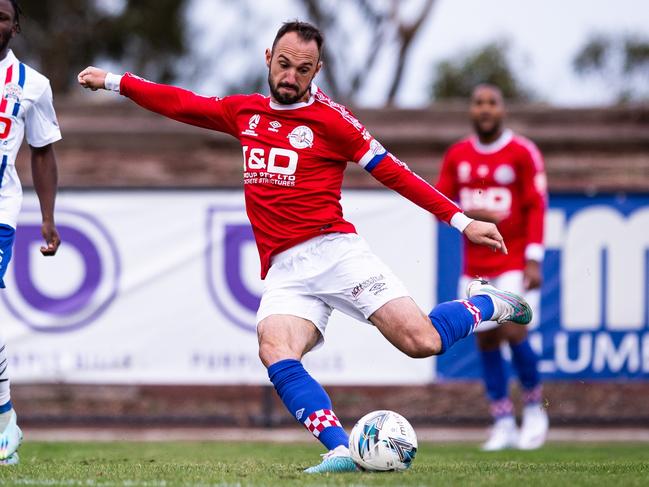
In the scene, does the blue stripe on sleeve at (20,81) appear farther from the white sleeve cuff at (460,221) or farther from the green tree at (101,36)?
the green tree at (101,36)

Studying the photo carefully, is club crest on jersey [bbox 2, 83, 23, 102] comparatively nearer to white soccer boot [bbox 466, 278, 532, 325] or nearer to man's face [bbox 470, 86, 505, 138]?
white soccer boot [bbox 466, 278, 532, 325]

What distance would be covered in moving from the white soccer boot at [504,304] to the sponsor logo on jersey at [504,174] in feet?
9.00

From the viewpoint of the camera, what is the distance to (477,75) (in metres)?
26.7

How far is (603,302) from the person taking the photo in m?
9.65

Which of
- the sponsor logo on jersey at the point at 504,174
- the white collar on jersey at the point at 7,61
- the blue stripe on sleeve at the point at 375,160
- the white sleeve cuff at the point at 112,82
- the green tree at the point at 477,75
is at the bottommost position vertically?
the blue stripe on sleeve at the point at 375,160

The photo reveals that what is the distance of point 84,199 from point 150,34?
696 inches

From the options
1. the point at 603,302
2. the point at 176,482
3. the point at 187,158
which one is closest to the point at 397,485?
the point at 176,482

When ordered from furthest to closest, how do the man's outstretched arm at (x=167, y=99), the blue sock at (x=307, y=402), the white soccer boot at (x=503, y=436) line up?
the white soccer boot at (x=503, y=436)
the man's outstretched arm at (x=167, y=99)
the blue sock at (x=307, y=402)

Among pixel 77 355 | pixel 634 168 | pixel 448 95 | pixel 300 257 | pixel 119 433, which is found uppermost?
pixel 448 95

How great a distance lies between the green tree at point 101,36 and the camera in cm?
2577

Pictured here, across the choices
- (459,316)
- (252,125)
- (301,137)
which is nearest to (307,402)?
(459,316)

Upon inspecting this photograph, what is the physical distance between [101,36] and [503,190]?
753 inches

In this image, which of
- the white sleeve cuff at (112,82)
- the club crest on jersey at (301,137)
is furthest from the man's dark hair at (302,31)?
the white sleeve cuff at (112,82)

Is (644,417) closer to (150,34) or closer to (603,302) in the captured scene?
(603,302)
